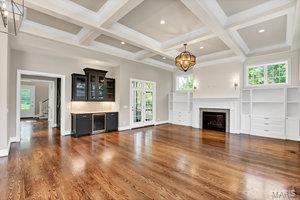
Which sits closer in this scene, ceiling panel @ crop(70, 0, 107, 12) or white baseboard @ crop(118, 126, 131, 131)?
ceiling panel @ crop(70, 0, 107, 12)

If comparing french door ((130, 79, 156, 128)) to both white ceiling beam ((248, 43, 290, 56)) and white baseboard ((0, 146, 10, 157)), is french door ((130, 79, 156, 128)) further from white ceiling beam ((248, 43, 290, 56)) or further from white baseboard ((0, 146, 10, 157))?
white ceiling beam ((248, 43, 290, 56))

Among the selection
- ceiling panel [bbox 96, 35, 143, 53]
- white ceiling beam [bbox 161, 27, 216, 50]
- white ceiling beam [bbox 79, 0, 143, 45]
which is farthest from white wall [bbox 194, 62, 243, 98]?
white ceiling beam [bbox 79, 0, 143, 45]

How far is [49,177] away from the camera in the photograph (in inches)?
109

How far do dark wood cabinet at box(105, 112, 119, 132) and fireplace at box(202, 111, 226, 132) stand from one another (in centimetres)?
430

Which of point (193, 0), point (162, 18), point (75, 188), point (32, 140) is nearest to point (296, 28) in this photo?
point (193, 0)

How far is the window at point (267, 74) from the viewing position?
20.6 ft

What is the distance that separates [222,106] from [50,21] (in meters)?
7.20

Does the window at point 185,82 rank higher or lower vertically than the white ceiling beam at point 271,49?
lower

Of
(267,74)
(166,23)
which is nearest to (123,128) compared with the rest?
(166,23)

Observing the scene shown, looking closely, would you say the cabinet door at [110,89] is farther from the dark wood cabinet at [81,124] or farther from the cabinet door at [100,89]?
the dark wood cabinet at [81,124]

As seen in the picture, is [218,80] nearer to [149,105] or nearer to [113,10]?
[149,105]

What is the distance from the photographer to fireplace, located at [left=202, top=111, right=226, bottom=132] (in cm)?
746

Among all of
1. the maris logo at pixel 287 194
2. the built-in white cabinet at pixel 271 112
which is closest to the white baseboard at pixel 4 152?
the maris logo at pixel 287 194

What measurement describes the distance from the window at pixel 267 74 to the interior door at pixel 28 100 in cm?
1368
